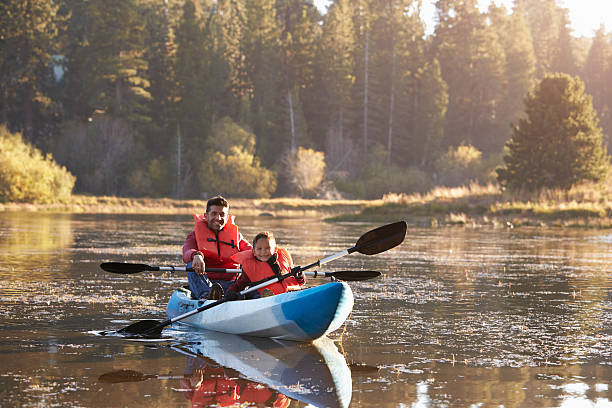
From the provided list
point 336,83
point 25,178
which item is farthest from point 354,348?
point 336,83

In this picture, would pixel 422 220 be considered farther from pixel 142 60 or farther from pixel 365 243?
pixel 142 60

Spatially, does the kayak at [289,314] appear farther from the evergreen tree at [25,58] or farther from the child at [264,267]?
the evergreen tree at [25,58]

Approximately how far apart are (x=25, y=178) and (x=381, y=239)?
5241 cm

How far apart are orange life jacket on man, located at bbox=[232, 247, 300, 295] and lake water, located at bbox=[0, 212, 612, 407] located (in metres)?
0.79

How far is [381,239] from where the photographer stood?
12.0 metres

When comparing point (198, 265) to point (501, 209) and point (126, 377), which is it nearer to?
point (126, 377)

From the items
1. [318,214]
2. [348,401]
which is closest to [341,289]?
[348,401]

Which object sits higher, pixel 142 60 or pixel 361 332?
pixel 142 60

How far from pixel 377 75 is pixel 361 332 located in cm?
8492

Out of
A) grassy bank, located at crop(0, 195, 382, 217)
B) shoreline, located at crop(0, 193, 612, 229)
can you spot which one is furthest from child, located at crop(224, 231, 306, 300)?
grassy bank, located at crop(0, 195, 382, 217)

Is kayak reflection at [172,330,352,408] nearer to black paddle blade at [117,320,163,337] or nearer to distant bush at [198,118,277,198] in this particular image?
black paddle blade at [117,320,163,337]

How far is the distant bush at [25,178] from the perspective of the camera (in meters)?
60.0

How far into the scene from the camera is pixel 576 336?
11.1m

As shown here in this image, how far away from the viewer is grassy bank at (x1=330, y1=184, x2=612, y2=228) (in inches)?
1654
